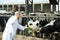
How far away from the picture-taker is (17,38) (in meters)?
4.63

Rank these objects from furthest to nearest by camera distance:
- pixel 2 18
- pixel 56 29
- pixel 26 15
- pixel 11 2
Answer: pixel 11 2 → pixel 2 18 → pixel 26 15 → pixel 56 29

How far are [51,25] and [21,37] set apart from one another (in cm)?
84

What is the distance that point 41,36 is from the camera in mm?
4414

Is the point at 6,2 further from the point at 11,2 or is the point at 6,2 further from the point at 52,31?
the point at 52,31

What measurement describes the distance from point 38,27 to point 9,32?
121cm

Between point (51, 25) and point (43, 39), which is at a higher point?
point (51, 25)

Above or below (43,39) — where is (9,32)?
above

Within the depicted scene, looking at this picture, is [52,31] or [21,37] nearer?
[52,31]

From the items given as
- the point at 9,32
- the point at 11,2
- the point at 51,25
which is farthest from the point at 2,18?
the point at 11,2

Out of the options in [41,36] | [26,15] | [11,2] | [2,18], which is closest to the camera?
[41,36]

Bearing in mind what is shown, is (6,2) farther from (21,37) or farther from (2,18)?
(21,37)

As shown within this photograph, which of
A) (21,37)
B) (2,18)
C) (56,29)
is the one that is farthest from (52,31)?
(2,18)

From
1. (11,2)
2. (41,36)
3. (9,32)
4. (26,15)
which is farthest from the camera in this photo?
(11,2)

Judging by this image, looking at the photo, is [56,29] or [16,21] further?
[56,29]
